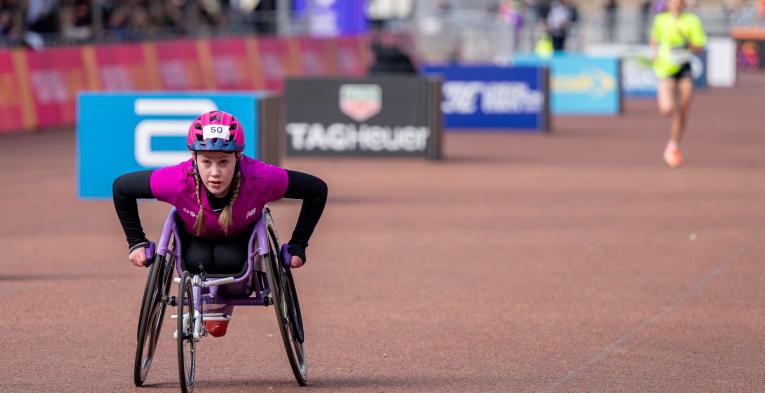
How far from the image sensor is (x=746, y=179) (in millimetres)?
17781

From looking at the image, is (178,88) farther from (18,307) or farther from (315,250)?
(18,307)

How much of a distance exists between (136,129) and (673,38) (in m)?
6.63

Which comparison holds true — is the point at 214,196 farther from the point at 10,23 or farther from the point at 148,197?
the point at 10,23

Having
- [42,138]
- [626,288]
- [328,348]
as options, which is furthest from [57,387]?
[42,138]

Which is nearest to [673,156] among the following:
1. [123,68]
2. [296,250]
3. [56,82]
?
[56,82]

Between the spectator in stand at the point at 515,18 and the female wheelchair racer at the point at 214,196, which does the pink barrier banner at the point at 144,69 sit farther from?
the female wheelchair racer at the point at 214,196

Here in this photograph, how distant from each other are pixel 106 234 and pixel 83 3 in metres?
16.1

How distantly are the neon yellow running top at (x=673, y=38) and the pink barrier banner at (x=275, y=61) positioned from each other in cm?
1366

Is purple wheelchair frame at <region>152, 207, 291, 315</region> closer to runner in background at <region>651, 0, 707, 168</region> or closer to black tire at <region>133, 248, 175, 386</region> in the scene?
black tire at <region>133, 248, 175, 386</region>

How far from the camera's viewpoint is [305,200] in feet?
23.9

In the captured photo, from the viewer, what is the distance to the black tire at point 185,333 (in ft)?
21.8

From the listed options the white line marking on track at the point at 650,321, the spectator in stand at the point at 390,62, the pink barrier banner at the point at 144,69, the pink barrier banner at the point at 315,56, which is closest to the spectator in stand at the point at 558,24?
the pink barrier banner at the point at 144,69

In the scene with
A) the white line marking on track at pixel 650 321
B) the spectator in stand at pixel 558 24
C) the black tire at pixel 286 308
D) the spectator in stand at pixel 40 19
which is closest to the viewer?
the black tire at pixel 286 308

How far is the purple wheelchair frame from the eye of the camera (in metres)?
6.97
